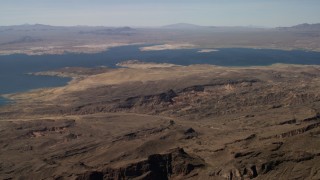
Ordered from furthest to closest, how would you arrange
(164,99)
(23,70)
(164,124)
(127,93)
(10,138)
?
(23,70), (127,93), (164,99), (164,124), (10,138)

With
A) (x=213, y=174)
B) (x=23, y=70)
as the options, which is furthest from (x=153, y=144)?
(x=23, y=70)

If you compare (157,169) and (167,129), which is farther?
(167,129)

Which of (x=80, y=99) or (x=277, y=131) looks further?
(x=80, y=99)

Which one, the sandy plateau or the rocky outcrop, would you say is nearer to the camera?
the rocky outcrop

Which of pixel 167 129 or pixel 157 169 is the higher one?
pixel 157 169

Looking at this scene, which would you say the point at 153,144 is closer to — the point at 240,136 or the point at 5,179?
the point at 240,136

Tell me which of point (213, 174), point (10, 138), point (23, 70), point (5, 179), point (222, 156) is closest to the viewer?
point (213, 174)
